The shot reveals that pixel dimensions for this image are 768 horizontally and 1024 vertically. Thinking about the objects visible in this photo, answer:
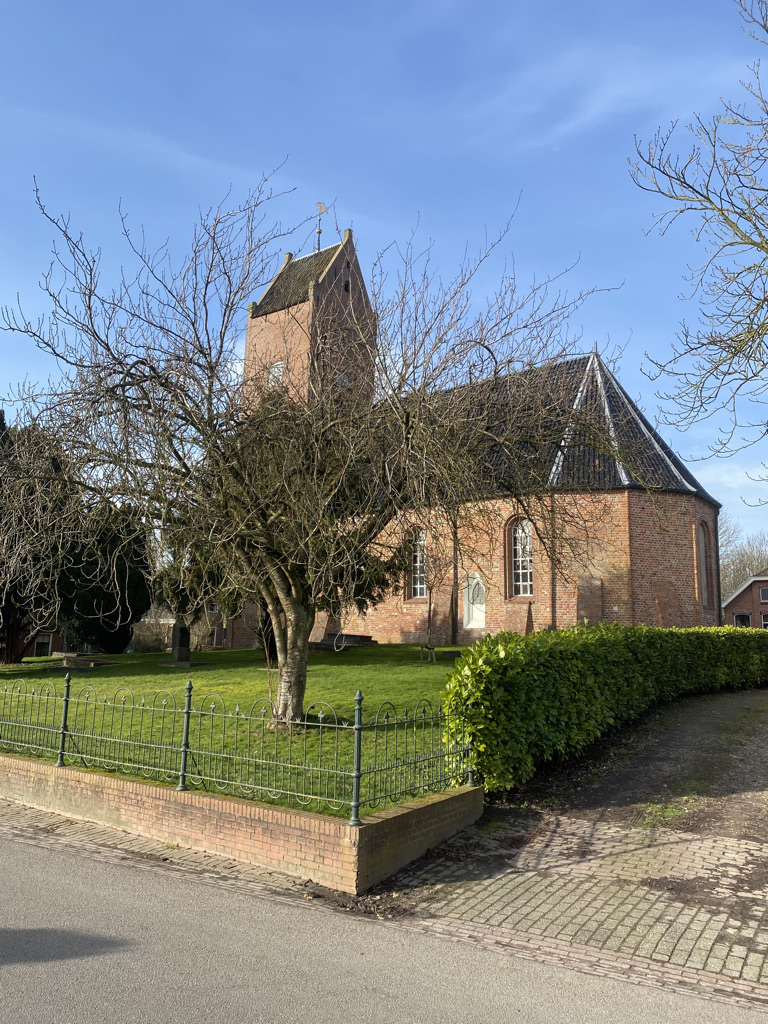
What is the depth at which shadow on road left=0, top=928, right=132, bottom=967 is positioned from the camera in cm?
468

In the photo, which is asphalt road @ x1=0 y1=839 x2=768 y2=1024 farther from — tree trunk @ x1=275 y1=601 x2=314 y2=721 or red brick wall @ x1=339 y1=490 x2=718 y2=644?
red brick wall @ x1=339 y1=490 x2=718 y2=644

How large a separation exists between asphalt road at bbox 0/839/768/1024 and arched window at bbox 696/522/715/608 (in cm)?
2102

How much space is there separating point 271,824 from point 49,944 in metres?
2.14

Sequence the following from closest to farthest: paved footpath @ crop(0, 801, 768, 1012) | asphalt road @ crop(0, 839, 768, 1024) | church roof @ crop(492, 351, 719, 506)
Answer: asphalt road @ crop(0, 839, 768, 1024) → paved footpath @ crop(0, 801, 768, 1012) → church roof @ crop(492, 351, 719, 506)

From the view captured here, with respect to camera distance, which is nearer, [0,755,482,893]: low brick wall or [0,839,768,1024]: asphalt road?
[0,839,768,1024]: asphalt road

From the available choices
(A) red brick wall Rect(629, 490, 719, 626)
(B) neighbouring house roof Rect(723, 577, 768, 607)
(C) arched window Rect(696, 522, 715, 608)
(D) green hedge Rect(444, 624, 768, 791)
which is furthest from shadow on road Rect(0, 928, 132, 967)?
(B) neighbouring house roof Rect(723, 577, 768, 607)

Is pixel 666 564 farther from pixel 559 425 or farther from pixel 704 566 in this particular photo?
pixel 559 425

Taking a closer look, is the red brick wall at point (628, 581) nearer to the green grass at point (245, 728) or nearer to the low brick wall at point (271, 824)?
the green grass at point (245, 728)

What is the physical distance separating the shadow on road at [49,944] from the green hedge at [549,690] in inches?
167

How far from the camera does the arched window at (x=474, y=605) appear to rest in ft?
84.6

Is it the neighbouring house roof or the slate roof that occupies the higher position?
the slate roof

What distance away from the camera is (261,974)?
4.58m

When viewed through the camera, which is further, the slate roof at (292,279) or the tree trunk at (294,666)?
the slate roof at (292,279)

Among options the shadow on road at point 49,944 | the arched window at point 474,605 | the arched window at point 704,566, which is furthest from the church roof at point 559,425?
the arched window at point 474,605
